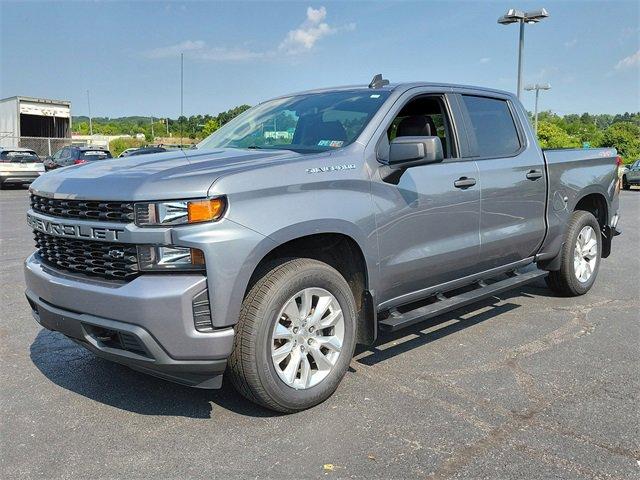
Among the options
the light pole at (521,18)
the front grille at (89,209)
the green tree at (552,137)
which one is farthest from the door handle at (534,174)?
the green tree at (552,137)

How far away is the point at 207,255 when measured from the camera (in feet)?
A: 9.81

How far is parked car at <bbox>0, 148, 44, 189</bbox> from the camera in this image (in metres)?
21.7

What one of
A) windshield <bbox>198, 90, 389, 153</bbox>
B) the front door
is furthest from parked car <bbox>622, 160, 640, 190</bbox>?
windshield <bbox>198, 90, 389, 153</bbox>

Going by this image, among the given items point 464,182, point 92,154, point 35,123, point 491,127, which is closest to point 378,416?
point 464,182

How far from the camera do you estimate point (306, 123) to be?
14.4 feet

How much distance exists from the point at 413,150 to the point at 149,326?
1884mm

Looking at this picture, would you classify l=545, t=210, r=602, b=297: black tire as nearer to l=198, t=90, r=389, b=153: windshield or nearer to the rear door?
the rear door

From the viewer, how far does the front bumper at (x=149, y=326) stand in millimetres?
2984

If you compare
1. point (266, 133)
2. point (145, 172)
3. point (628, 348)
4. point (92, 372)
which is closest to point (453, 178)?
point (266, 133)

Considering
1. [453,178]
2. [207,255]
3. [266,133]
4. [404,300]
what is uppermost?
[266,133]

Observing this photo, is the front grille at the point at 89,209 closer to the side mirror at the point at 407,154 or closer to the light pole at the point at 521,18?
the side mirror at the point at 407,154

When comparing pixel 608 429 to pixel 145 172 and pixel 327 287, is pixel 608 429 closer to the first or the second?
pixel 327 287

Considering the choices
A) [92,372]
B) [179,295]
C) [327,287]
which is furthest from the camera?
[92,372]

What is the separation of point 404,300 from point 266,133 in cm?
160
